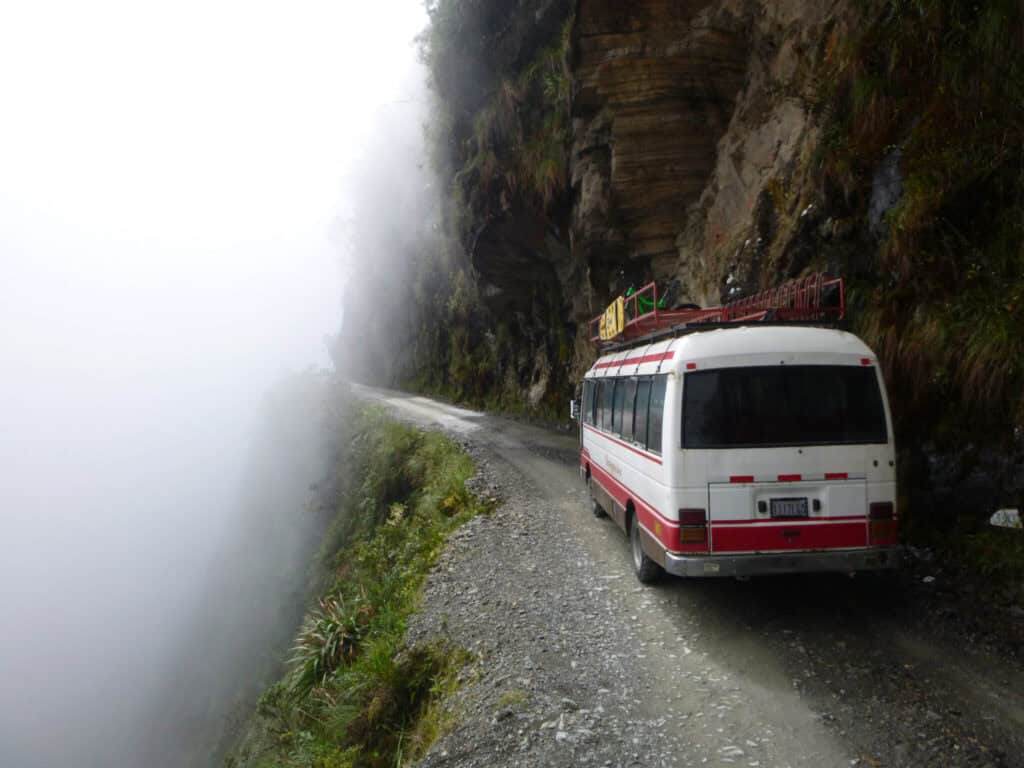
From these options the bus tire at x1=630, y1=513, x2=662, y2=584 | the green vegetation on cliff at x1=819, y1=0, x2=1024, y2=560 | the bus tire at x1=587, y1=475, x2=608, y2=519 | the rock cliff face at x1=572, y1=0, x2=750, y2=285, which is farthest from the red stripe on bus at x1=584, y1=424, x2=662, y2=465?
the rock cliff face at x1=572, y1=0, x2=750, y2=285

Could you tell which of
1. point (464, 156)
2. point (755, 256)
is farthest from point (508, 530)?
point (464, 156)

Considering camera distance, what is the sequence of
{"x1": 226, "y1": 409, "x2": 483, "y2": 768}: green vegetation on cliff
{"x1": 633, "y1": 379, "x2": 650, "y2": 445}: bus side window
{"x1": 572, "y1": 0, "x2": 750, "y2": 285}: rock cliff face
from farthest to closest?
{"x1": 572, "y1": 0, "x2": 750, "y2": 285}: rock cliff face → {"x1": 633, "y1": 379, "x2": 650, "y2": 445}: bus side window → {"x1": 226, "y1": 409, "x2": 483, "y2": 768}: green vegetation on cliff

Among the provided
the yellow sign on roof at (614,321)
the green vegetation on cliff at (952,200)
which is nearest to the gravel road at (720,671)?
the green vegetation on cliff at (952,200)

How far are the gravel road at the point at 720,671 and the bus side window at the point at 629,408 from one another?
Result: 1661 millimetres

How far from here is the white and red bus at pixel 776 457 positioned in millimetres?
5312

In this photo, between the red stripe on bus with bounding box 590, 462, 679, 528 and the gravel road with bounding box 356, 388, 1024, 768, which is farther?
the red stripe on bus with bounding box 590, 462, 679, 528

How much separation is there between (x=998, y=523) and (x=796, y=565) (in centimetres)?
245

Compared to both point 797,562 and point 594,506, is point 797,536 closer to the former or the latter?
point 797,562

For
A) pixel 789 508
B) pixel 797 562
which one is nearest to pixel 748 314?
pixel 789 508

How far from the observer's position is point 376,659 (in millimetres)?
6406

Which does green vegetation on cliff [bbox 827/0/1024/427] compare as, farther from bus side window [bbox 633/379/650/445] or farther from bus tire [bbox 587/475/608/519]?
bus tire [bbox 587/475/608/519]

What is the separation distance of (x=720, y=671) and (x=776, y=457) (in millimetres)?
1803

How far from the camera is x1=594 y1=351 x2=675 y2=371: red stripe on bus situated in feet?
20.3

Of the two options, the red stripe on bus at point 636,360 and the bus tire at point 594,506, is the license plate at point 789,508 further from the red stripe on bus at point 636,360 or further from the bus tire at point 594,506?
the bus tire at point 594,506
